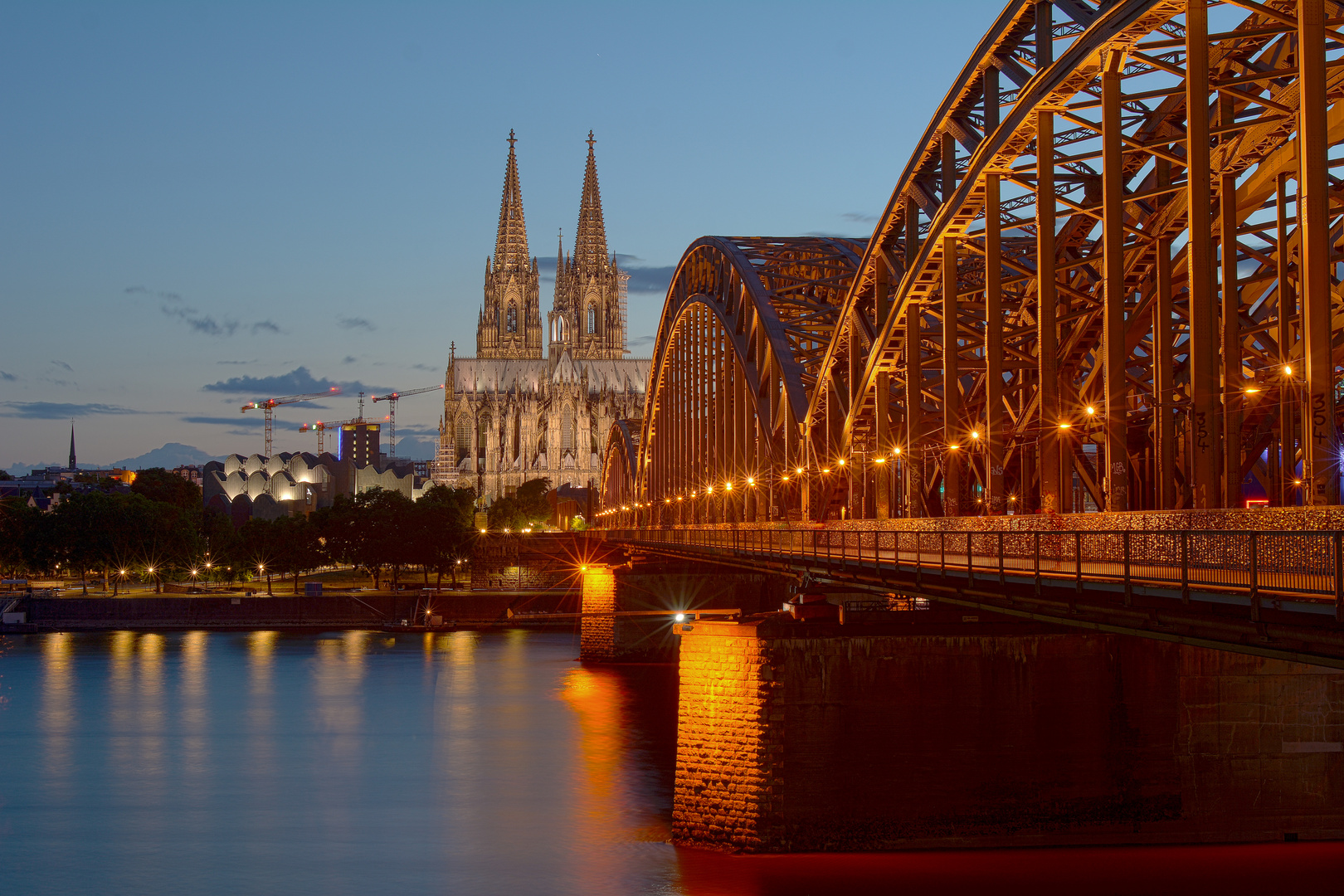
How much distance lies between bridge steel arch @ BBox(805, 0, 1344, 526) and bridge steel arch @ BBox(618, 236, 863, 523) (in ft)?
32.7

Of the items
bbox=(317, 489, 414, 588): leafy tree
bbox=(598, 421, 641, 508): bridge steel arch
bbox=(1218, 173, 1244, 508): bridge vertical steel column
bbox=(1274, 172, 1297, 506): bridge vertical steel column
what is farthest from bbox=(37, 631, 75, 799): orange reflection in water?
bbox=(598, 421, 641, 508): bridge steel arch

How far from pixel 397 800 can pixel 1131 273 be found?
2303 centimetres

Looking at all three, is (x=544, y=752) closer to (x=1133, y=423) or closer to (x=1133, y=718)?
(x=1133, y=423)

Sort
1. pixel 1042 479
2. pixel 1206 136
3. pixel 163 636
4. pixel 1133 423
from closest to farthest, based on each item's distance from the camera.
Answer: pixel 1206 136 < pixel 1042 479 < pixel 1133 423 < pixel 163 636

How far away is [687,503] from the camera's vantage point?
82.9 m

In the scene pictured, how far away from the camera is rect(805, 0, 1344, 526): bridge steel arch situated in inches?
930

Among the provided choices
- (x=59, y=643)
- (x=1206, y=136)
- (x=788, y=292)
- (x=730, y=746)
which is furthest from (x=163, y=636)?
(x=1206, y=136)

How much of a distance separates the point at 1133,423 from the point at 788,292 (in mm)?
24019

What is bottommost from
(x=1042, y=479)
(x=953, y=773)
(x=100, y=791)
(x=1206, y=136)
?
(x=100, y=791)

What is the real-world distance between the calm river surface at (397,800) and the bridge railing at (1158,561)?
5.62 meters

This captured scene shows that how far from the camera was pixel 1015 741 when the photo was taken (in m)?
26.9

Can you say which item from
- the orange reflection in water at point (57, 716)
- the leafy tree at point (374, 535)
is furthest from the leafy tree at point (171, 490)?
the orange reflection in water at point (57, 716)

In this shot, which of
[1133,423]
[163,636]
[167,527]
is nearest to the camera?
[1133,423]

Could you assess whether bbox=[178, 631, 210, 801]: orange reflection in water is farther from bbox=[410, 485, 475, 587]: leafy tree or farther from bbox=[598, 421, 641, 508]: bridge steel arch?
bbox=[410, 485, 475, 587]: leafy tree
